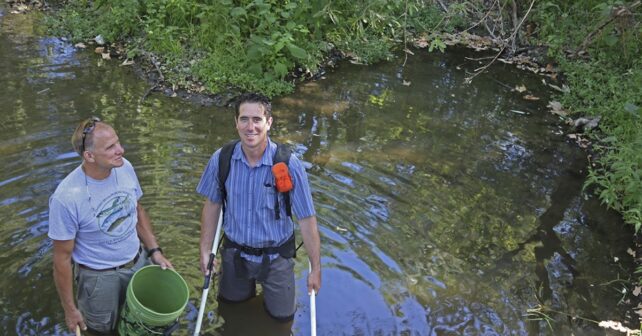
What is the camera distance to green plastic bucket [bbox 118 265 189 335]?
13.0ft

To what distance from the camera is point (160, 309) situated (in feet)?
14.9

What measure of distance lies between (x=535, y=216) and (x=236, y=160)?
472 cm

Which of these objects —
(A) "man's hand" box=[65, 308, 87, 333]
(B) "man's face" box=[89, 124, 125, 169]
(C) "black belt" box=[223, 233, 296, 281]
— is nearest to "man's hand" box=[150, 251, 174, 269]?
(C) "black belt" box=[223, 233, 296, 281]

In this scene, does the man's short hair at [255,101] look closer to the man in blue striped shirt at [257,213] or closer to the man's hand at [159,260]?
the man in blue striped shirt at [257,213]

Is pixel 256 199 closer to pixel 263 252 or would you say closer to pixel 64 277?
pixel 263 252

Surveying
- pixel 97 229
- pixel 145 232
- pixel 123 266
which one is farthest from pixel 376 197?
pixel 97 229

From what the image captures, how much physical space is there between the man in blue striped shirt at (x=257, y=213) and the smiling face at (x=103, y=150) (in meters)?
0.76

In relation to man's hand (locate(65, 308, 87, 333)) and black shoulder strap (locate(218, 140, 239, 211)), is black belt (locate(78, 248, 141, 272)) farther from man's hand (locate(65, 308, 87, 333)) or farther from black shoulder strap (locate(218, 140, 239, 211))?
black shoulder strap (locate(218, 140, 239, 211))

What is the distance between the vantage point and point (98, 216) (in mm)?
3977

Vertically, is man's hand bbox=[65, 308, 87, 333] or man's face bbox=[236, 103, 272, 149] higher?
man's face bbox=[236, 103, 272, 149]

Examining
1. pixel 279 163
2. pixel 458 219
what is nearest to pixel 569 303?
pixel 458 219

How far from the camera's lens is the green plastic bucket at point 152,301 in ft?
13.0

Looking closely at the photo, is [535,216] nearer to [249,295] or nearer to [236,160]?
[249,295]

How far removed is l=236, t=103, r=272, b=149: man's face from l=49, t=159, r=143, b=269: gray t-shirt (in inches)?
35.6
